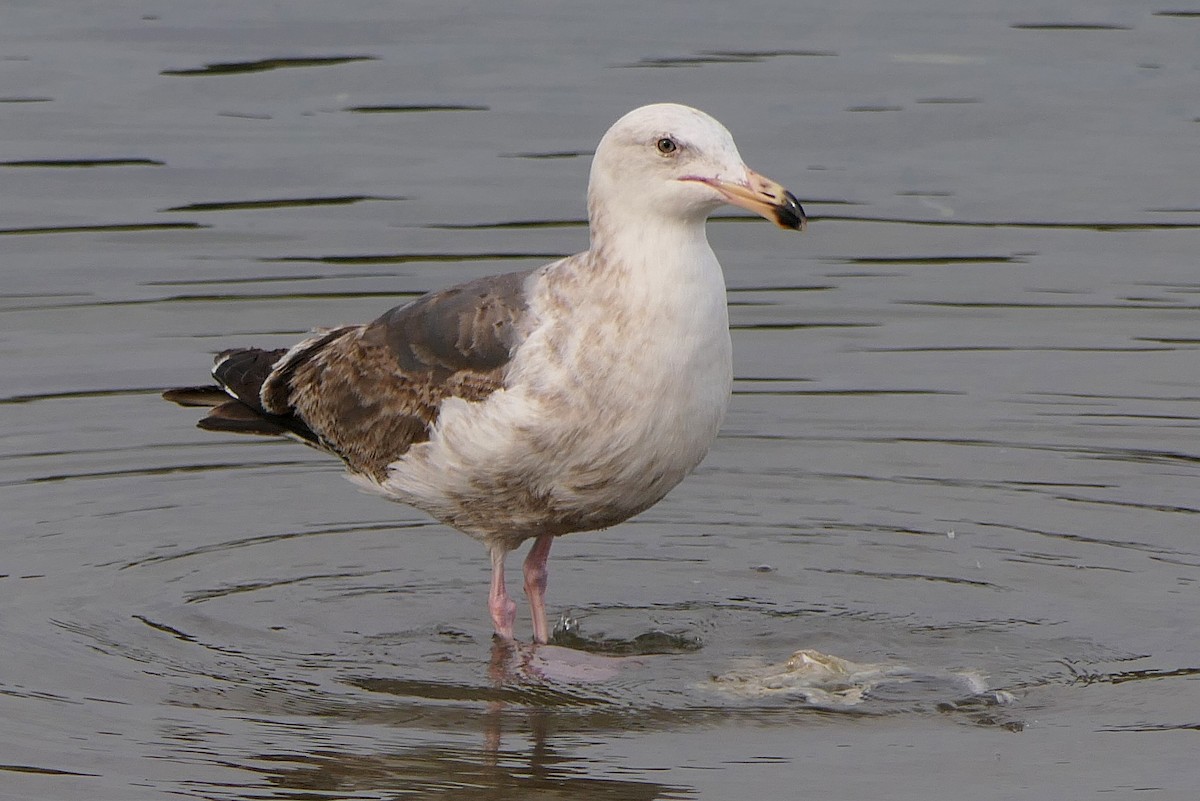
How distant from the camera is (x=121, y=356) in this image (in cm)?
A: 1155

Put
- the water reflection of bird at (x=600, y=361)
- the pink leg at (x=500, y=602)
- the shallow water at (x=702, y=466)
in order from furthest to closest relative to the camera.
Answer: the pink leg at (x=500, y=602) → the water reflection of bird at (x=600, y=361) → the shallow water at (x=702, y=466)

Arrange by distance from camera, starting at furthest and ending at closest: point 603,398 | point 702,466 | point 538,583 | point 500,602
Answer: point 702,466
point 538,583
point 500,602
point 603,398

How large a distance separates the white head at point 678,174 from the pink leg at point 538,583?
1.35 m

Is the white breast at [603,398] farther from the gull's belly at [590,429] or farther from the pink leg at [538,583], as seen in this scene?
the pink leg at [538,583]

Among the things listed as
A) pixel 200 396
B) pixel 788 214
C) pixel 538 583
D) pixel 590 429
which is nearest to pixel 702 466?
pixel 538 583

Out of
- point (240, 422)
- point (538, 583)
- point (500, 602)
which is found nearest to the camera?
point (500, 602)

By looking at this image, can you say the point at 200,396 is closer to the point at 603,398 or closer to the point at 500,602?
the point at 500,602

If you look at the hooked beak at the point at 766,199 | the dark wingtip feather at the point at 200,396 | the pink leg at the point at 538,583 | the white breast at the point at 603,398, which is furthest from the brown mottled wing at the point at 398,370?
the hooked beak at the point at 766,199

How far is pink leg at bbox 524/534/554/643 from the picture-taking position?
8.41 meters

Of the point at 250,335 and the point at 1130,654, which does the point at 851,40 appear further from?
the point at 1130,654

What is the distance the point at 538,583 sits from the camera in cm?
855

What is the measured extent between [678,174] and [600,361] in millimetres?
640

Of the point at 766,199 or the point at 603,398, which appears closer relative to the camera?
the point at 766,199

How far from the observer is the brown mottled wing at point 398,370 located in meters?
7.96
